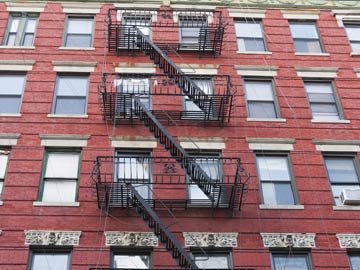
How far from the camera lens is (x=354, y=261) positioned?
17078 mm

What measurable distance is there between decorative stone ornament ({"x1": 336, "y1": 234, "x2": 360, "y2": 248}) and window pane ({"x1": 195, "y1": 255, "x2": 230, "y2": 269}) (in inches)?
120

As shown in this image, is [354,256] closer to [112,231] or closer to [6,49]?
[112,231]

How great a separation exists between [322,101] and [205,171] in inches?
197

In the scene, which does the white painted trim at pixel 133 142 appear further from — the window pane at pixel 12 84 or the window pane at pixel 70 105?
the window pane at pixel 12 84

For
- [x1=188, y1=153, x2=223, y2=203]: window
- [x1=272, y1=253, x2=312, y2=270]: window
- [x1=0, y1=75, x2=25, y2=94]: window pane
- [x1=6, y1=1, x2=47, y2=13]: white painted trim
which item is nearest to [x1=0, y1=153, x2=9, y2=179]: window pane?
[x1=0, y1=75, x2=25, y2=94]: window pane

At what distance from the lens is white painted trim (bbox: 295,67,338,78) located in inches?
853

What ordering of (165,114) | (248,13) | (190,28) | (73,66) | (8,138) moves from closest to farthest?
(8,138)
(165,114)
(73,66)
(190,28)
(248,13)

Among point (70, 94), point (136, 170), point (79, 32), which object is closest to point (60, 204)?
point (136, 170)

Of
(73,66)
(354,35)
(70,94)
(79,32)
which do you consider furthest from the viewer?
(354,35)

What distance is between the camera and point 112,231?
56.2 feet

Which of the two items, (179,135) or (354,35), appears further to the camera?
(354,35)

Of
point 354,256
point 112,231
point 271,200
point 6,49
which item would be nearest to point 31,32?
point 6,49

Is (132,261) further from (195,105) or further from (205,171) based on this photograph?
(195,105)

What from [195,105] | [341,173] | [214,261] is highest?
[195,105]
